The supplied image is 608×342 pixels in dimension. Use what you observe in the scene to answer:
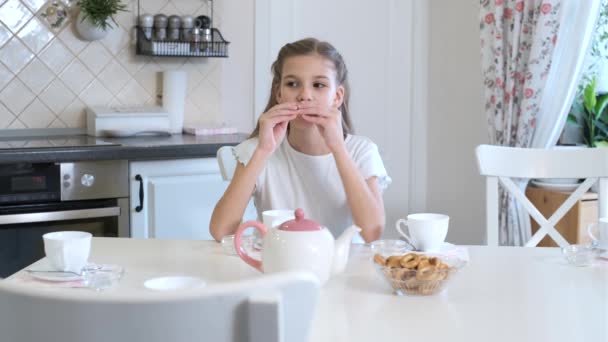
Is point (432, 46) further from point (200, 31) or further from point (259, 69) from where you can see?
point (200, 31)

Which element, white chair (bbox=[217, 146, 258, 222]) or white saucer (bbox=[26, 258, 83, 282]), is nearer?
white saucer (bbox=[26, 258, 83, 282])

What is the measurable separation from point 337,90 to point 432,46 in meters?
1.93

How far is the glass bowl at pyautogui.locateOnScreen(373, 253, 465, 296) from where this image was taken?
148cm

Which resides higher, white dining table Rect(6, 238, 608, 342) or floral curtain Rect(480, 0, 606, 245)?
floral curtain Rect(480, 0, 606, 245)

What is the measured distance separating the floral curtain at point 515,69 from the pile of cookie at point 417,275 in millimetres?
1980

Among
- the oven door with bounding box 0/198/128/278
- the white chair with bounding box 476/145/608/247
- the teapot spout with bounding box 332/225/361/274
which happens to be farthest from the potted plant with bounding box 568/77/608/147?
the teapot spout with bounding box 332/225/361/274

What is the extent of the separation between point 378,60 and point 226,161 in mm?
1850

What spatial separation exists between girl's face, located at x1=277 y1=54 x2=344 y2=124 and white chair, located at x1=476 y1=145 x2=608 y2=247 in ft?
1.54

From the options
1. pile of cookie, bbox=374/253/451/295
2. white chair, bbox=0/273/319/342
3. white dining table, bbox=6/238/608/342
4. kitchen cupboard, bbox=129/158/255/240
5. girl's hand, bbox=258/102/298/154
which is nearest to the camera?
white chair, bbox=0/273/319/342

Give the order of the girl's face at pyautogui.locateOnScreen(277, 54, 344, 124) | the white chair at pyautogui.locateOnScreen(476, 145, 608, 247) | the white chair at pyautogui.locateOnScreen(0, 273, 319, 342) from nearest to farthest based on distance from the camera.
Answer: the white chair at pyautogui.locateOnScreen(0, 273, 319, 342) < the girl's face at pyautogui.locateOnScreen(277, 54, 344, 124) < the white chair at pyautogui.locateOnScreen(476, 145, 608, 247)

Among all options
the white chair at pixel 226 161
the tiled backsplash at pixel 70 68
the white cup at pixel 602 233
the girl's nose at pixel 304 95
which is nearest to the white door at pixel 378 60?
the tiled backsplash at pixel 70 68

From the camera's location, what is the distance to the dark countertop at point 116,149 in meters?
2.81

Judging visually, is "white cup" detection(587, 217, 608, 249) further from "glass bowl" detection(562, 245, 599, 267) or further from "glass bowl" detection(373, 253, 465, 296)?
"glass bowl" detection(373, 253, 465, 296)

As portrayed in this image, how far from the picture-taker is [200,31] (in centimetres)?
354
